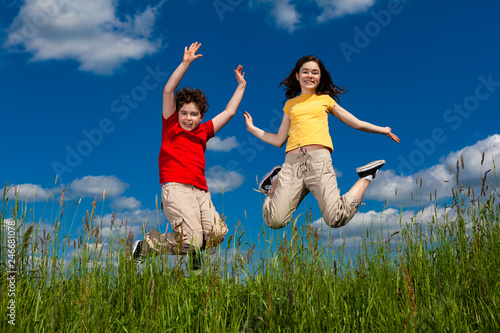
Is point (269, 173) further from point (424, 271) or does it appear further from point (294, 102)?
point (424, 271)

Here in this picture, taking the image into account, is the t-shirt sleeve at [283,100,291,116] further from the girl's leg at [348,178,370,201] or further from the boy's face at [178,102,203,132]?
the girl's leg at [348,178,370,201]

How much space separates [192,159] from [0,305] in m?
2.88

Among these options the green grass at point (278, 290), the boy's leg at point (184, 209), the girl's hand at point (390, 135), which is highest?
the girl's hand at point (390, 135)

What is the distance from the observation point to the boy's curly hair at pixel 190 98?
5560 mm

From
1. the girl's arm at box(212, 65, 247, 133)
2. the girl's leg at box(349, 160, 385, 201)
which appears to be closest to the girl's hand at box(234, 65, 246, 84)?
the girl's arm at box(212, 65, 247, 133)

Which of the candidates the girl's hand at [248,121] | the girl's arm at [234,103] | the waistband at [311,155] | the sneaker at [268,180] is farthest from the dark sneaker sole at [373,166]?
the girl's arm at [234,103]

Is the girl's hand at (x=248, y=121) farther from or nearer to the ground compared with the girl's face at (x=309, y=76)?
nearer to the ground

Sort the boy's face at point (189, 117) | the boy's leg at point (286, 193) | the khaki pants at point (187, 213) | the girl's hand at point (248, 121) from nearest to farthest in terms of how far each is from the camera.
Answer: the khaki pants at point (187, 213) → the boy's leg at point (286, 193) → the boy's face at point (189, 117) → the girl's hand at point (248, 121)

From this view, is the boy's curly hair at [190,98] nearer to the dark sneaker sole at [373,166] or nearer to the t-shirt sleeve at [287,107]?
the t-shirt sleeve at [287,107]

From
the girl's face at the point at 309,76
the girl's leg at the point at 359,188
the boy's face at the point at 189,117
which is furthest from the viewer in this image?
the girl's face at the point at 309,76

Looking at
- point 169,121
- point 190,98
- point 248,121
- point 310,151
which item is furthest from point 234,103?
point 310,151

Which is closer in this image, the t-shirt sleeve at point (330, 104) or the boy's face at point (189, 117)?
the boy's face at point (189, 117)

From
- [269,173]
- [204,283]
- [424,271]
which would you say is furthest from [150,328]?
[269,173]

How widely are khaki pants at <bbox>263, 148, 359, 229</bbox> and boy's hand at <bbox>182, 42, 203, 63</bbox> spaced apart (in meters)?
1.83
